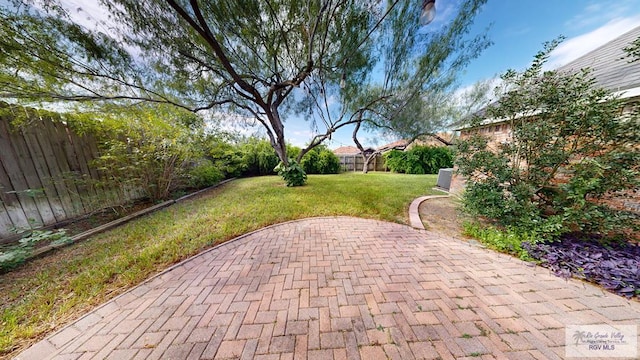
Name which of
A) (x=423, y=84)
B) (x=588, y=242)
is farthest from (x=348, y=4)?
(x=588, y=242)

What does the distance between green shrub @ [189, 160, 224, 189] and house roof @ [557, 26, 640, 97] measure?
8742 millimetres

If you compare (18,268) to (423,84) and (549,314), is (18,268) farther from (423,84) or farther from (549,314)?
(423,84)

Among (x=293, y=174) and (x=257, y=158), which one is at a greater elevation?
(x=257, y=158)

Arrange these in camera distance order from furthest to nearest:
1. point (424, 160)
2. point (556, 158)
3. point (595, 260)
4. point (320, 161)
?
1. point (424, 160)
2. point (320, 161)
3. point (556, 158)
4. point (595, 260)

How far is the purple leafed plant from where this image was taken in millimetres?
1808

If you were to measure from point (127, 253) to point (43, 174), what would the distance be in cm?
242

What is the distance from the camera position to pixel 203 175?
6.59 metres

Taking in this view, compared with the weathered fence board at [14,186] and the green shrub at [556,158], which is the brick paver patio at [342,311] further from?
the weathered fence board at [14,186]

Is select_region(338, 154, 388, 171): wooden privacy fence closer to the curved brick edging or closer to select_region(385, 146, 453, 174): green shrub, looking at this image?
select_region(385, 146, 453, 174): green shrub

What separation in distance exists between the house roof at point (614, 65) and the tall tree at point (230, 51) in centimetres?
205

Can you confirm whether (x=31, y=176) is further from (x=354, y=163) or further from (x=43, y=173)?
(x=354, y=163)

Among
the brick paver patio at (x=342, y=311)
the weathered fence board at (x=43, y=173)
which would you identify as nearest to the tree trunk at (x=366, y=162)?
the brick paver patio at (x=342, y=311)

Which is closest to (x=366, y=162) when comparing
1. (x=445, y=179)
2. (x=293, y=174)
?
(x=445, y=179)

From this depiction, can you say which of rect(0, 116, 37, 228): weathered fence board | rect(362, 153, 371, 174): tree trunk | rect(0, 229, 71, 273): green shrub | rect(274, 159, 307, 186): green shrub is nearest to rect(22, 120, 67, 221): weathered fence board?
rect(0, 116, 37, 228): weathered fence board
